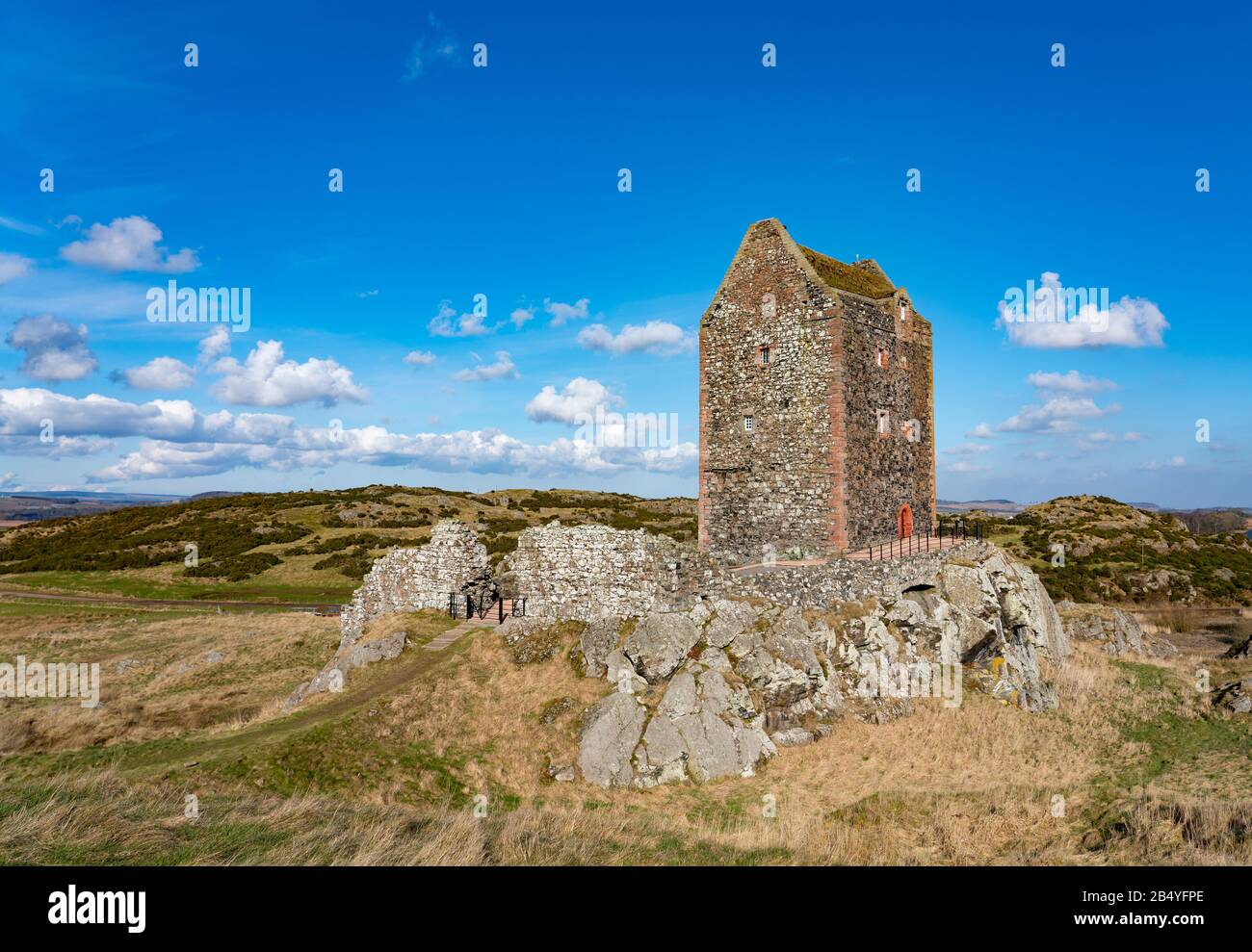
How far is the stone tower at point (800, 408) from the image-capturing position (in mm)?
25875

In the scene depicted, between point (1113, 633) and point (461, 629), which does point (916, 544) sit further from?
point (461, 629)

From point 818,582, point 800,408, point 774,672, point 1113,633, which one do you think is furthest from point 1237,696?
point 800,408

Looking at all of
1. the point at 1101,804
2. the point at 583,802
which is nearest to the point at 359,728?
the point at 583,802

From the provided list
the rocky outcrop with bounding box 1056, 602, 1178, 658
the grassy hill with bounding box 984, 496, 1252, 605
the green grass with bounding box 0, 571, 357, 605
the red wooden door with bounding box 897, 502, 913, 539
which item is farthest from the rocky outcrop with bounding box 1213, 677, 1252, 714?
the green grass with bounding box 0, 571, 357, 605

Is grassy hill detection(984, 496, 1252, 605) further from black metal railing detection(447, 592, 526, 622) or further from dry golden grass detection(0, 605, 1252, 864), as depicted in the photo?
black metal railing detection(447, 592, 526, 622)

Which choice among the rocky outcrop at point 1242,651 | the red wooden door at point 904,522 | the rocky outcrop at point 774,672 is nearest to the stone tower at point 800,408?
the red wooden door at point 904,522

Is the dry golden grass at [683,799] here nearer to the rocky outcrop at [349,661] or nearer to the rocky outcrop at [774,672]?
the rocky outcrop at [774,672]

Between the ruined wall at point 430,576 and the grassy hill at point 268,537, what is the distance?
77.3 feet

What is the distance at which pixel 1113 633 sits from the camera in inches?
1291

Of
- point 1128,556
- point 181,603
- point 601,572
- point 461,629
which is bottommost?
point 181,603

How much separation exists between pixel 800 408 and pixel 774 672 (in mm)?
11341

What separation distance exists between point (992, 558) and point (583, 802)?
18989 millimetres
